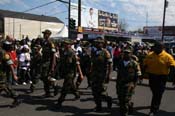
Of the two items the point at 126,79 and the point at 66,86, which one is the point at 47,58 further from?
the point at 126,79

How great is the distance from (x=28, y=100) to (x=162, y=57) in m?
4.08

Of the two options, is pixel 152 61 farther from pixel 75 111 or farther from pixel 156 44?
pixel 75 111

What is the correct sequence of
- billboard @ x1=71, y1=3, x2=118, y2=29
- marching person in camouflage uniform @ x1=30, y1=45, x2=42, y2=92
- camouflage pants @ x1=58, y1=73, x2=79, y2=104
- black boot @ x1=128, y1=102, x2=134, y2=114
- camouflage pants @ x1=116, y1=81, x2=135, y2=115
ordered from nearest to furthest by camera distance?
camouflage pants @ x1=116, y1=81, x2=135, y2=115
black boot @ x1=128, y1=102, x2=134, y2=114
camouflage pants @ x1=58, y1=73, x2=79, y2=104
marching person in camouflage uniform @ x1=30, y1=45, x2=42, y2=92
billboard @ x1=71, y1=3, x2=118, y2=29

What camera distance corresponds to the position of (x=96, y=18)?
63.3m

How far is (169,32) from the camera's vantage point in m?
87.7

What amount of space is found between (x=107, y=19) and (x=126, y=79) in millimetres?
61186

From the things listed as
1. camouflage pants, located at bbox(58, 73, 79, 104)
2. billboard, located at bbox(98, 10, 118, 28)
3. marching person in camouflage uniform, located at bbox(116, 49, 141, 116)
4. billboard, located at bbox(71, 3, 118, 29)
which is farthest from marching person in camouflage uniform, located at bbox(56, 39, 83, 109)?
billboard, located at bbox(98, 10, 118, 28)

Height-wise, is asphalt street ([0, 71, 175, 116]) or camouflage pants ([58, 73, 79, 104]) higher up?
camouflage pants ([58, 73, 79, 104])

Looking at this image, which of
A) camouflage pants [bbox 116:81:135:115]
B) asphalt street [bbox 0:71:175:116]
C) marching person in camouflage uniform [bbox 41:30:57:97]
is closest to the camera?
camouflage pants [bbox 116:81:135:115]

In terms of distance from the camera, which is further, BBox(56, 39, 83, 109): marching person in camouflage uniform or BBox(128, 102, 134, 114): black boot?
BBox(56, 39, 83, 109): marching person in camouflage uniform

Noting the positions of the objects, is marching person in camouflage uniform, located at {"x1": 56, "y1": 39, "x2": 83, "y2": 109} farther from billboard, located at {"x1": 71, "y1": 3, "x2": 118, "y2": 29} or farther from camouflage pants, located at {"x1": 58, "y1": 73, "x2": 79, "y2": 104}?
billboard, located at {"x1": 71, "y1": 3, "x2": 118, "y2": 29}

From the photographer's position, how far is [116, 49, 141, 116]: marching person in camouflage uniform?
9.44 m

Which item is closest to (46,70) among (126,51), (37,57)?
(37,57)

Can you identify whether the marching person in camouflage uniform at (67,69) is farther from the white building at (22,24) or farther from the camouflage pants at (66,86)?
the white building at (22,24)
